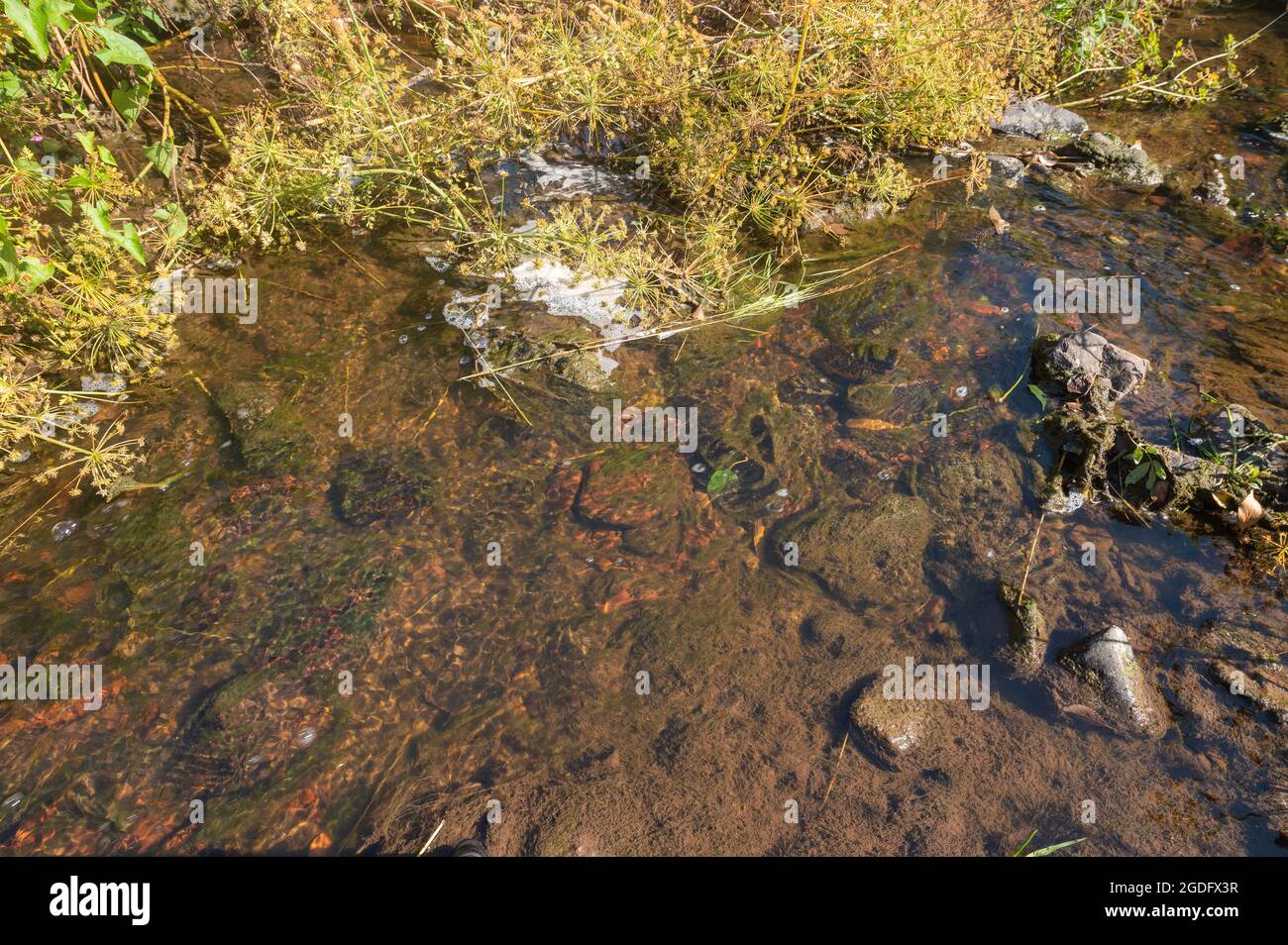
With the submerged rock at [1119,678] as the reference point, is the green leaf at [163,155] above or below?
above

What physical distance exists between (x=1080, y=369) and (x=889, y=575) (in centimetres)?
171

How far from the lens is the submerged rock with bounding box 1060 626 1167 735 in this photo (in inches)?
123

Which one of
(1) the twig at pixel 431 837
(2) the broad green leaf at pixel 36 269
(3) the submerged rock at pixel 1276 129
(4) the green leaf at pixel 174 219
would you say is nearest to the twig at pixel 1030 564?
(1) the twig at pixel 431 837

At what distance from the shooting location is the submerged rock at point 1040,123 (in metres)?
6.17

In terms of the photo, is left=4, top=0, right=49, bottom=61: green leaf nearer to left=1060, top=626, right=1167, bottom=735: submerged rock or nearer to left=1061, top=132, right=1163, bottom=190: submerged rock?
left=1060, top=626, right=1167, bottom=735: submerged rock

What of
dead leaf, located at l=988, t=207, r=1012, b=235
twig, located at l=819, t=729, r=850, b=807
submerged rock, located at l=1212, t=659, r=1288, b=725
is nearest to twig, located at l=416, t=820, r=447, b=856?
twig, located at l=819, t=729, r=850, b=807

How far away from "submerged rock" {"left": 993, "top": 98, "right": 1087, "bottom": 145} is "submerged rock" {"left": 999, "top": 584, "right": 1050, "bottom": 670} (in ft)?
14.9

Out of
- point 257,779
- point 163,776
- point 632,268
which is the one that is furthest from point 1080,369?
point 163,776

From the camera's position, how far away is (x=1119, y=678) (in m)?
3.16

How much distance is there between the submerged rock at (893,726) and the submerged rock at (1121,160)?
4.84m

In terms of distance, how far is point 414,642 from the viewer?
11.8 ft

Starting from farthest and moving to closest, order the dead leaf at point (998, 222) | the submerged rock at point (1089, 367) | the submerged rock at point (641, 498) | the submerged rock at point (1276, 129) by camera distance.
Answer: the submerged rock at point (1276, 129) → the dead leaf at point (998, 222) → the submerged rock at point (1089, 367) → the submerged rock at point (641, 498)

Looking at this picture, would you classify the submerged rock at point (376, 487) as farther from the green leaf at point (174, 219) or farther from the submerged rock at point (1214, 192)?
the submerged rock at point (1214, 192)
